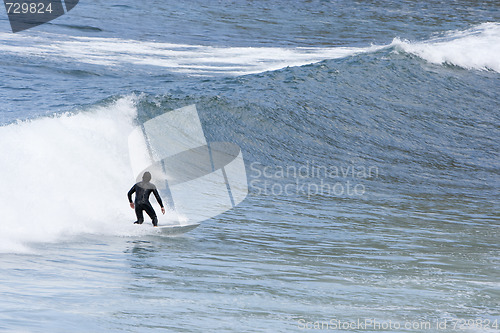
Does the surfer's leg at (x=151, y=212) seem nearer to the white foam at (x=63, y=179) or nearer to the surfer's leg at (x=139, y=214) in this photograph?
the surfer's leg at (x=139, y=214)

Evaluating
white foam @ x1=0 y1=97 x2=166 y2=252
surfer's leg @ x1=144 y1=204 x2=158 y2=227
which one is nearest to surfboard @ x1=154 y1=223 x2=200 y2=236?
surfer's leg @ x1=144 y1=204 x2=158 y2=227

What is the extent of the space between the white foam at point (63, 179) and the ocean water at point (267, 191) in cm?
3

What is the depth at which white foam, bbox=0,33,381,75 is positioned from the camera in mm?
18547

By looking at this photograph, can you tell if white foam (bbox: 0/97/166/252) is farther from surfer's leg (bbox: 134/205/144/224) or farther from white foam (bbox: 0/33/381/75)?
white foam (bbox: 0/33/381/75)

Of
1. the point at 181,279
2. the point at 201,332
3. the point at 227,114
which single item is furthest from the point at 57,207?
the point at 227,114

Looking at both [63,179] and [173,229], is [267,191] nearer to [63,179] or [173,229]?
[173,229]

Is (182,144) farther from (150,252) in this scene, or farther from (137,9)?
(137,9)

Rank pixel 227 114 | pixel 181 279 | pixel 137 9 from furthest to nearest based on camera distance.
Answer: pixel 137 9
pixel 227 114
pixel 181 279

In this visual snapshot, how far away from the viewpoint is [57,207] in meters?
7.84

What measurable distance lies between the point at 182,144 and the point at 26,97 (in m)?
3.89

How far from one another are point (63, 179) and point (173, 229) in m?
1.90

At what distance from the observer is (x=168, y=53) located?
20656 millimetres

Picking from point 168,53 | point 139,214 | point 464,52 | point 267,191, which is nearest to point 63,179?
point 139,214

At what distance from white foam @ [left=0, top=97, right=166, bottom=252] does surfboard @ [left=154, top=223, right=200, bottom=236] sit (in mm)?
250
